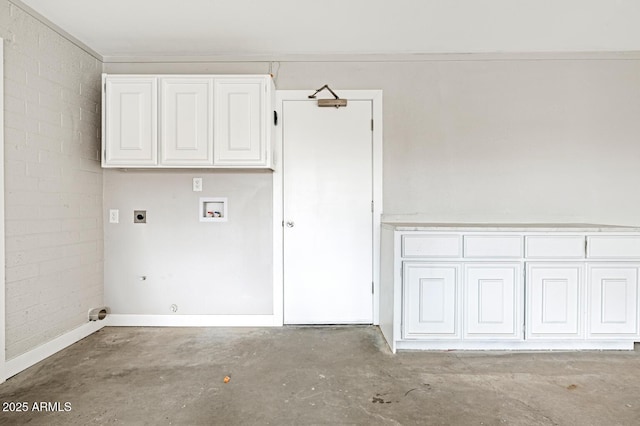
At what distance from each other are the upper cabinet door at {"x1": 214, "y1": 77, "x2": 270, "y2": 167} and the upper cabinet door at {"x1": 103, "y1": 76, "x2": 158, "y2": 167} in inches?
21.4

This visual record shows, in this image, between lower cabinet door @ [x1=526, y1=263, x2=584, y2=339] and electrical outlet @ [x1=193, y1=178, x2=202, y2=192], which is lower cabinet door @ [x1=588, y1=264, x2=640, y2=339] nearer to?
lower cabinet door @ [x1=526, y1=263, x2=584, y2=339]

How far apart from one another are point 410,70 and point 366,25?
71 centimetres

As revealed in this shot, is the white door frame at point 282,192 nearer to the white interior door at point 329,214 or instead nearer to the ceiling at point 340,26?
the white interior door at point 329,214

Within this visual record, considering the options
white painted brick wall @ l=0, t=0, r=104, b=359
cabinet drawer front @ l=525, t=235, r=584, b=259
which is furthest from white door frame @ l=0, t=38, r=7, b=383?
cabinet drawer front @ l=525, t=235, r=584, b=259

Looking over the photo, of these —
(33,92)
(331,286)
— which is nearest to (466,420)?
(331,286)

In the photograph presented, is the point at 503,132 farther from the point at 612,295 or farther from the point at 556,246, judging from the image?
the point at 612,295

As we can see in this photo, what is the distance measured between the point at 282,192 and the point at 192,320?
1.47m

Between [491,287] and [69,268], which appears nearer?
[491,287]

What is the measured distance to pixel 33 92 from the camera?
8.02 feet

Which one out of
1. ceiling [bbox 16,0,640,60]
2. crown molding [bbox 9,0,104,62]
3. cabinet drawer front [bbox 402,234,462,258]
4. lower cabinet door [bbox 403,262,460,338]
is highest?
ceiling [bbox 16,0,640,60]

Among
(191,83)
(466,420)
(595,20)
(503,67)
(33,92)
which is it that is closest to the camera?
(466,420)

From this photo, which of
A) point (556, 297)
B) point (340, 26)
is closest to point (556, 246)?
point (556, 297)

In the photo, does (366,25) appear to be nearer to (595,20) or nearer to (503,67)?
(503,67)

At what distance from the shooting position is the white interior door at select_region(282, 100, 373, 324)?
3.21 meters
